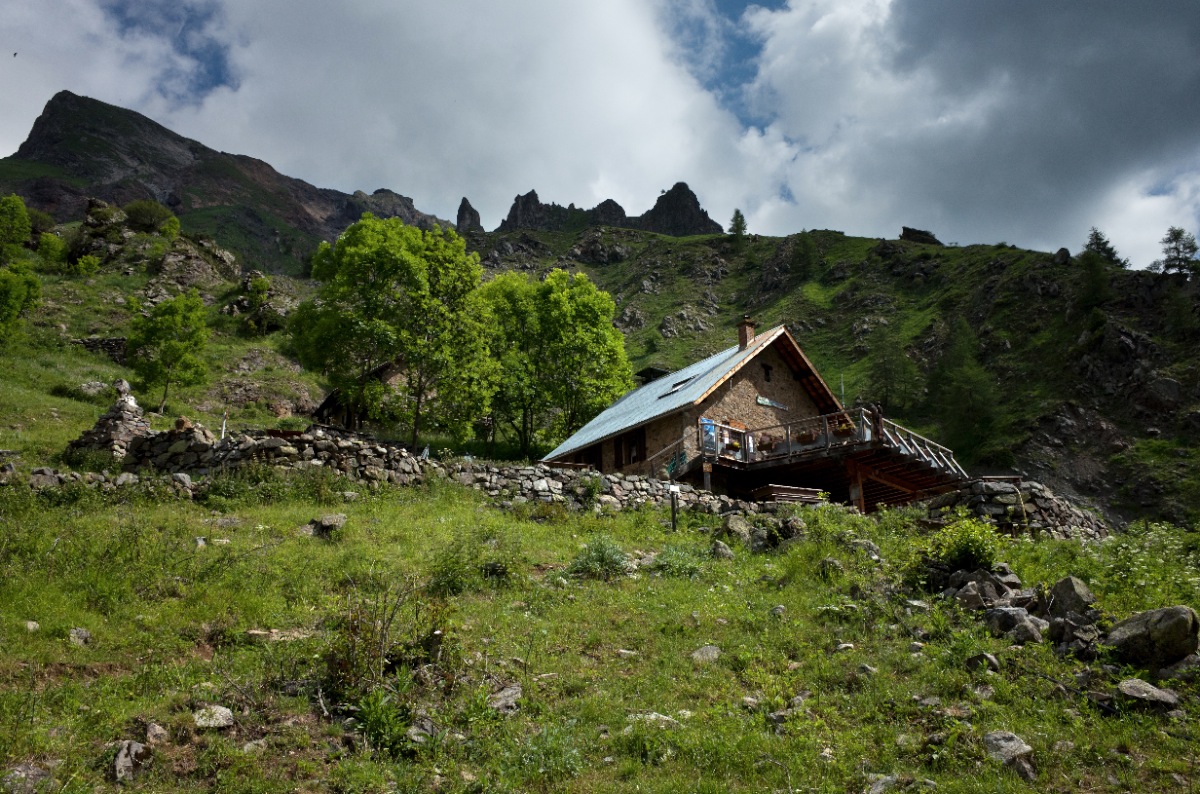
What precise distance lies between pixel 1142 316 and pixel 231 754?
77860 millimetres

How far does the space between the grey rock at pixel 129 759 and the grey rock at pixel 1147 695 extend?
380 inches

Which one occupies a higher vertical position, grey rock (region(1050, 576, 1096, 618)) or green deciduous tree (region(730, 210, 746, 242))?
green deciduous tree (region(730, 210, 746, 242))

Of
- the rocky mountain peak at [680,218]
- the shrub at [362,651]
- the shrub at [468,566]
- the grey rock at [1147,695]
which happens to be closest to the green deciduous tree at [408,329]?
the shrub at [468,566]

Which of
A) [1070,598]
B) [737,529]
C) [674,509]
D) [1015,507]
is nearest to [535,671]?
[1070,598]

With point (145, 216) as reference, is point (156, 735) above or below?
below

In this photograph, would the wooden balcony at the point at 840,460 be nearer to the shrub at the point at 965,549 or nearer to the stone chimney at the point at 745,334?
the stone chimney at the point at 745,334

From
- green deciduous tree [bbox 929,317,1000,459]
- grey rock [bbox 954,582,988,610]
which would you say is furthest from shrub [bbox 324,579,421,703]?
green deciduous tree [bbox 929,317,1000,459]

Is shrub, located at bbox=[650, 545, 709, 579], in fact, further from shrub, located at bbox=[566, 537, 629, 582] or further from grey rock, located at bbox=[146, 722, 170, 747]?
grey rock, located at bbox=[146, 722, 170, 747]

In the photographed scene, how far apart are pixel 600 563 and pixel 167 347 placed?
1257 inches

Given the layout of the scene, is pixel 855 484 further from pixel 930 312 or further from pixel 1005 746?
pixel 930 312

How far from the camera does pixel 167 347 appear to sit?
3591 centimetres

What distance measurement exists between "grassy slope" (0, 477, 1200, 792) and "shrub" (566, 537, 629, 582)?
51 centimetres

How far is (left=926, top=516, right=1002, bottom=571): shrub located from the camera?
11164 mm

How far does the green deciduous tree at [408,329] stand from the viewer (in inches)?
1238
